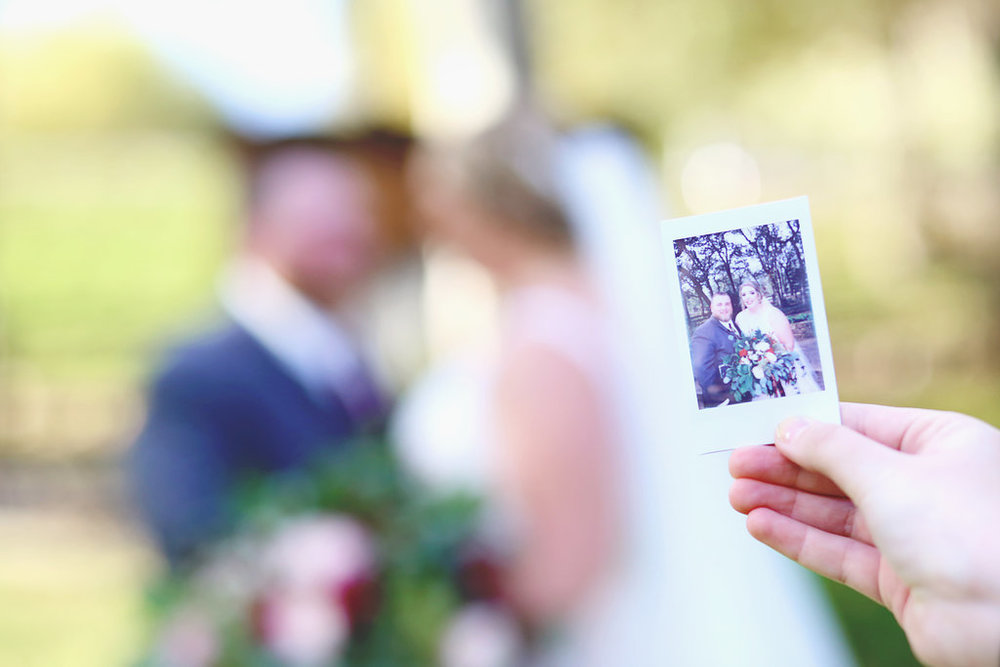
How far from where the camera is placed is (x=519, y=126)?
2.45 metres

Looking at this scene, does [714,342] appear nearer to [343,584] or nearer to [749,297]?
[749,297]

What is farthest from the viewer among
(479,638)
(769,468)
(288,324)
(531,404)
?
(288,324)

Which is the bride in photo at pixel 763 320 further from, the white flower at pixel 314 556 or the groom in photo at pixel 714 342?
the white flower at pixel 314 556

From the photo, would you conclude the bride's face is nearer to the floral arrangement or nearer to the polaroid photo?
the polaroid photo

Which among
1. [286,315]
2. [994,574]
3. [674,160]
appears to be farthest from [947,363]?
[994,574]

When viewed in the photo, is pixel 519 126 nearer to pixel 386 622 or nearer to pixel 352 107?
pixel 386 622

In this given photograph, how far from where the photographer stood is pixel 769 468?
3.35 feet

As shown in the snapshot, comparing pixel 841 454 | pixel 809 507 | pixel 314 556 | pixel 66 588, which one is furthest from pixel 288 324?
pixel 66 588

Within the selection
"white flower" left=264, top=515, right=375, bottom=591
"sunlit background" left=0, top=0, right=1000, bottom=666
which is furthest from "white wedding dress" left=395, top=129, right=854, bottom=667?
"sunlit background" left=0, top=0, right=1000, bottom=666

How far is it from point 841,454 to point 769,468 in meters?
0.13

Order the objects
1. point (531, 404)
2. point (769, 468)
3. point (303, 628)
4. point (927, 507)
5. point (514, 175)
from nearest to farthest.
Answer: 1. point (927, 507)
2. point (769, 468)
3. point (303, 628)
4. point (531, 404)
5. point (514, 175)

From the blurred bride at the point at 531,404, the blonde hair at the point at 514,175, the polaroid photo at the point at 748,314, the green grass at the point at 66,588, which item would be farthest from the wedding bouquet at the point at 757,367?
the green grass at the point at 66,588

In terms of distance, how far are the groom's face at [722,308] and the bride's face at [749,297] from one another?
0.01 meters

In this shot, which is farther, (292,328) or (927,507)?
(292,328)
